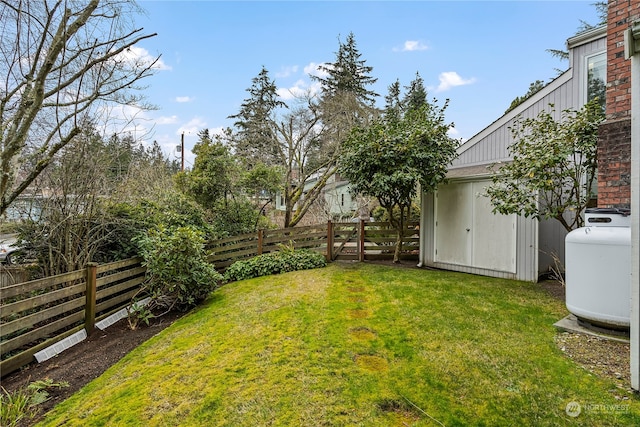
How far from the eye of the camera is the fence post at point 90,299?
434cm

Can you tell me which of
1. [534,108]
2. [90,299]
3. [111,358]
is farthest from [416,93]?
[111,358]

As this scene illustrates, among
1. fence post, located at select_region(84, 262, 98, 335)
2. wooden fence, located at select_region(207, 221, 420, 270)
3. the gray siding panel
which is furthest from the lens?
wooden fence, located at select_region(207, 221, 420, 270)

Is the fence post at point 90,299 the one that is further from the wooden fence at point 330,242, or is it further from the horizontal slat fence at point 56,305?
the wooden fence at point 330,242

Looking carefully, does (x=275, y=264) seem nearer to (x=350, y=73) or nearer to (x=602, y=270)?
(x=602, y=270)

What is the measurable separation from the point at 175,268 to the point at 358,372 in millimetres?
3843

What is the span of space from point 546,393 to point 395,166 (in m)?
5.14

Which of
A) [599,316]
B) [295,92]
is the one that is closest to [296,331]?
[599,316]

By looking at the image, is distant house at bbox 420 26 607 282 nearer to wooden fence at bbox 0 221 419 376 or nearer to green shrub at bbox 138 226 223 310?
wooden fence at bbox 0 221 419 376

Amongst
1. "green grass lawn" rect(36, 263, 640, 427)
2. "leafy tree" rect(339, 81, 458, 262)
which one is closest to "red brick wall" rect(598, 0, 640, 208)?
"green grass lawn" rect(36, 263, 640, 427)

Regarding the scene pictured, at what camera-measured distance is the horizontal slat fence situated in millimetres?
3415

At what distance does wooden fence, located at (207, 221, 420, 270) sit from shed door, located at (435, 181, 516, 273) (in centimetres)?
109

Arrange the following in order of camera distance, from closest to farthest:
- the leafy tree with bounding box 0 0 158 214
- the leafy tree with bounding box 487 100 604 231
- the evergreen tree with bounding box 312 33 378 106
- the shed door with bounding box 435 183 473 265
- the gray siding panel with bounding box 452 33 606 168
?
the leafy tree with bounding box 0 0 158 214 → the leafy tree with bounding box 487 100 604 231 → the gray siding panel with bounding box 452 33 606 168 → the shed door with bounding box 435 183 473 265 → the evergreen tree with bounding box 312 33 378 106

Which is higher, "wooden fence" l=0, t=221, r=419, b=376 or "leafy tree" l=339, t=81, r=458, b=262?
"leafy tree" l=339, t=81, r=458, b=262

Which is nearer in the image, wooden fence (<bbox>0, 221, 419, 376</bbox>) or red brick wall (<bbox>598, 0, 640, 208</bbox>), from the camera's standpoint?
wooden fence (<bbox>0, 221, 419, 376</bbox>)
